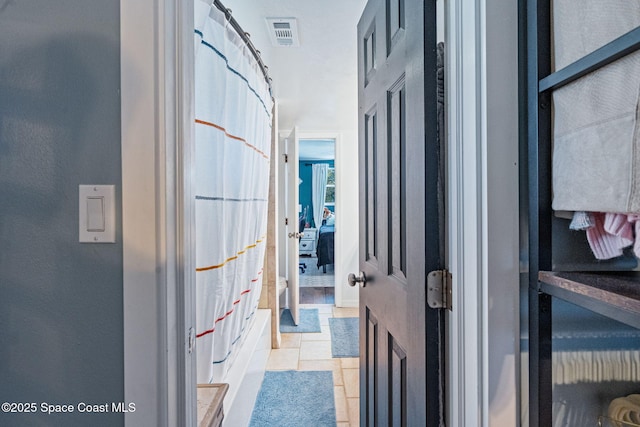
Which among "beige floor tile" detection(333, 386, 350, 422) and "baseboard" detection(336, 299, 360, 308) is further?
"baseboard" detection(336, 299, 360, 308)

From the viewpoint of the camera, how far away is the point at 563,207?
2.12 ft

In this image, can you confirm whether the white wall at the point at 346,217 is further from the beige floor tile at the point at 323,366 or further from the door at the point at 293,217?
the beige floor tile at the point at 323,366

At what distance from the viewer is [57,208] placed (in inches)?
27.4

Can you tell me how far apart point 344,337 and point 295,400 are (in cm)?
110

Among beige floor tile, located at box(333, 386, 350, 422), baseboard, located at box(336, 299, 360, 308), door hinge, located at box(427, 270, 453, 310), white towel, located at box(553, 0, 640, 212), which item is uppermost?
white towel, located at box(553, 0, 640, 212)

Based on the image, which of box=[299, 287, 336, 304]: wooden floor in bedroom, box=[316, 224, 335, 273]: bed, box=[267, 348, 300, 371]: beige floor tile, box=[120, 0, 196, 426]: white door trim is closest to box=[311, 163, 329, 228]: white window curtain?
box=[316, 224, 335, 273]: bed

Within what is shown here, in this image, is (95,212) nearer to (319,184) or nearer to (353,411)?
(353,411)

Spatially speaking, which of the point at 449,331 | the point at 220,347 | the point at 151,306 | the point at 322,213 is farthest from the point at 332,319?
the point at 322,213

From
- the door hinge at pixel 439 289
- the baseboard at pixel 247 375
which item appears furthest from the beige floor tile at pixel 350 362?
the door hinge at pixel 439 289

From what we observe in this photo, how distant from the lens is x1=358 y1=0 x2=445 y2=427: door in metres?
0.87

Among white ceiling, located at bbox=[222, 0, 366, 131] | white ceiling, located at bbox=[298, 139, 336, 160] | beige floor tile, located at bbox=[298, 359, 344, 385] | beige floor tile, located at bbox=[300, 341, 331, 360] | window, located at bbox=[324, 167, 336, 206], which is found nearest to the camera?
white ceiling, located at bbox=[222, 0, 366, 131]

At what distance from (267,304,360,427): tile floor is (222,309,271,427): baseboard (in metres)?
0.20

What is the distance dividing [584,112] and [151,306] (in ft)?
2.88

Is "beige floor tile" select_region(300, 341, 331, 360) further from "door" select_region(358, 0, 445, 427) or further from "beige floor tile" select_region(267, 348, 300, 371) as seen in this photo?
"door" select_region(358, 0, 445, 427)
